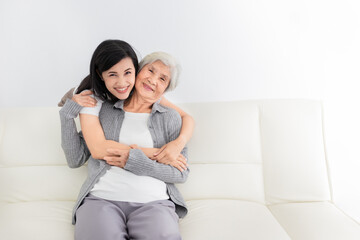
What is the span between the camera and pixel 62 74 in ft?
6.54

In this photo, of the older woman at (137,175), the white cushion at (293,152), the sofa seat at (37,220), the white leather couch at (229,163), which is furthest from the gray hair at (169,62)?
the sofa seat at (37,220)

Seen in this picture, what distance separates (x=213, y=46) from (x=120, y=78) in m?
0.81

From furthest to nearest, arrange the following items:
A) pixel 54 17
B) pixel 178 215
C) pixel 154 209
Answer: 1. pixel 54 17
2. pixel 178 215
3. pixel 154 209

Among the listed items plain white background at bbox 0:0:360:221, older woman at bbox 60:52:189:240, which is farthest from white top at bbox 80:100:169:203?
plain white background at bbox 0:0:360:221

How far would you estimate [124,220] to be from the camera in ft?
4.08

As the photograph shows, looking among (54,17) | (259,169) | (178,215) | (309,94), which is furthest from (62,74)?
(309,94)

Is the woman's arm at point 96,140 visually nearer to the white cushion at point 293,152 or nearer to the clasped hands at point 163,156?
the clasped hands at point 163,156

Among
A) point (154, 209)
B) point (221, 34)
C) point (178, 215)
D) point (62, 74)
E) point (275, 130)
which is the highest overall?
point (221, 34)

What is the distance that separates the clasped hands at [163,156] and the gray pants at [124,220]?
0.51ft

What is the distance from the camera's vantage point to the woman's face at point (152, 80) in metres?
1.43

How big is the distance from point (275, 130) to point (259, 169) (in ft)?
0.67

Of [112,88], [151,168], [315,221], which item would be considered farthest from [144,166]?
[315,221]

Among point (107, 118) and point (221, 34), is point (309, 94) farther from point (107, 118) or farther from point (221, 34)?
point (107, 118)

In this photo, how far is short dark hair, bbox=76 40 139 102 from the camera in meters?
1.36
